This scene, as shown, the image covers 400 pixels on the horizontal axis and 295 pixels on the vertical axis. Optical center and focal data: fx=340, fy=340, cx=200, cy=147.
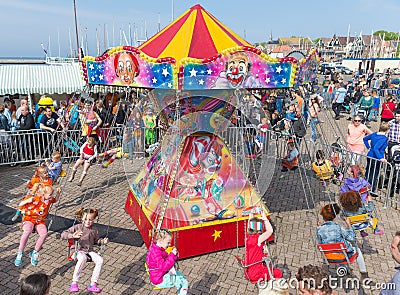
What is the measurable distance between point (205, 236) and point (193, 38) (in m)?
3.23

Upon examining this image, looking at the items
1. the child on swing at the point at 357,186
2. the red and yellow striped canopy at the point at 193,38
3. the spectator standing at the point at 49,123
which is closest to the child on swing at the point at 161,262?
the red and yellow striped canopy at the point at 193,38

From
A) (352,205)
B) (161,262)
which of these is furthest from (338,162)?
(161,262)

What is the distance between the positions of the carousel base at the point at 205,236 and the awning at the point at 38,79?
30.4 ft

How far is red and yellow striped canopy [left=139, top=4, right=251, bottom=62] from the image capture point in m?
5.44

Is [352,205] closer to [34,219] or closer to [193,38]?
[193,38]

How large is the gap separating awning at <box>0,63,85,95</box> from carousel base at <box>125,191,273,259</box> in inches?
365

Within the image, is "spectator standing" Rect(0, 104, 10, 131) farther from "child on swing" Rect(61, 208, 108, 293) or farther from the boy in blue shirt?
the boy in blue shirt

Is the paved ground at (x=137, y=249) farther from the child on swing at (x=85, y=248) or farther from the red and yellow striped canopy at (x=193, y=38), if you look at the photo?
the red and yellow striped canopy at (x=193, y=38)

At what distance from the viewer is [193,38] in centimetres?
567

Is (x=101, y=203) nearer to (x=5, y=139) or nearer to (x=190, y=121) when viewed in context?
(x=190, y=121)

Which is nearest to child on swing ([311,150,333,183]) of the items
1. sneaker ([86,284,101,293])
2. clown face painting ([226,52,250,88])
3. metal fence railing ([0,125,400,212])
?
metal fence railing ([0,125,400,212])

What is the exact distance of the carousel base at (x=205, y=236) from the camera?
5.19m

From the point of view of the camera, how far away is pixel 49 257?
5176mm

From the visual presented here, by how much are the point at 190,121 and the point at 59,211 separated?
3.35 m
